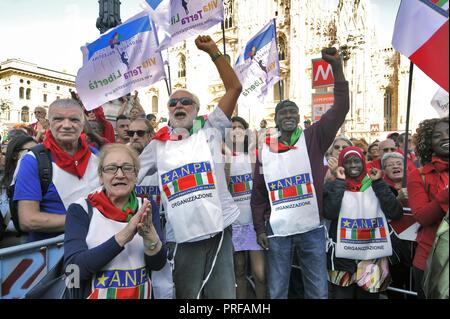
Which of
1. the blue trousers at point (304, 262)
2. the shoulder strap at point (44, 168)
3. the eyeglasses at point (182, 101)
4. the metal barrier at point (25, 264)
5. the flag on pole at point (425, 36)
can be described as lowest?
the blue trousers at point (304, 262)

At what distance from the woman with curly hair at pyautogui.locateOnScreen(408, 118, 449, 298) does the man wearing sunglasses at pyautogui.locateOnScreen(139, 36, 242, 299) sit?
1.37 metres

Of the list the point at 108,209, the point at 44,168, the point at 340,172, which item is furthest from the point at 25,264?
the point at 340,172

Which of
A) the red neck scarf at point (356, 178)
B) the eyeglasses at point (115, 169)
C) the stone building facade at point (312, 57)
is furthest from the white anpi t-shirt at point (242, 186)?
the stone building facade at point (312, 57)

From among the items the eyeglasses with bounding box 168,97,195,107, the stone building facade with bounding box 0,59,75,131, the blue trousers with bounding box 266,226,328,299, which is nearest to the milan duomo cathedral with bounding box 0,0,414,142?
the stone building facade with bounding box 0,59,75,131

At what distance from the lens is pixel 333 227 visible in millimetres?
3453

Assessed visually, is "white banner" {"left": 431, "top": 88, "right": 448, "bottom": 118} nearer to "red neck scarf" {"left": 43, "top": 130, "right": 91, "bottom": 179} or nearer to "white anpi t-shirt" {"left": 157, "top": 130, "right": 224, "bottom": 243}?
"white anpi t-shirt" {"left": 157, "top": 130, "right": 224, "bottom": 243}

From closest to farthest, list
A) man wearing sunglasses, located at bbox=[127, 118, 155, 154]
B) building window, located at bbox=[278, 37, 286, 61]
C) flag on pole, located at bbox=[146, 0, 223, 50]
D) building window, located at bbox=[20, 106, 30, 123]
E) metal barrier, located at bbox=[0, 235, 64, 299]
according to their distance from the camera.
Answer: metal barrier, located at bbox=[0, 235, 64, 299], man wearing sunglasses, located at bbox=[127, 118, 155, 154], flag on pole, located at bbox=[146, 0, 223, 50], building window, located at bbox=[278, 37, 286, 61], building window, located at bbox=[20, 106, 30, 123]

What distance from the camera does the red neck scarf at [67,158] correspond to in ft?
9.36

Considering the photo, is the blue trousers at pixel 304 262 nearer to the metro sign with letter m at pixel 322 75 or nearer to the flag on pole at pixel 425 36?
the flag on pole at pixel 425 36

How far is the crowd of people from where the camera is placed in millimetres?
2184

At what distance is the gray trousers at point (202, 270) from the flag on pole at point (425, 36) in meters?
1.85

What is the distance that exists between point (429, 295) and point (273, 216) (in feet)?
4.81

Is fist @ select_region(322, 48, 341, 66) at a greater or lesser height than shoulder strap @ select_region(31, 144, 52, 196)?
greater

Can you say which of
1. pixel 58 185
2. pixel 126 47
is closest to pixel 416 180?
pixel 58 185
